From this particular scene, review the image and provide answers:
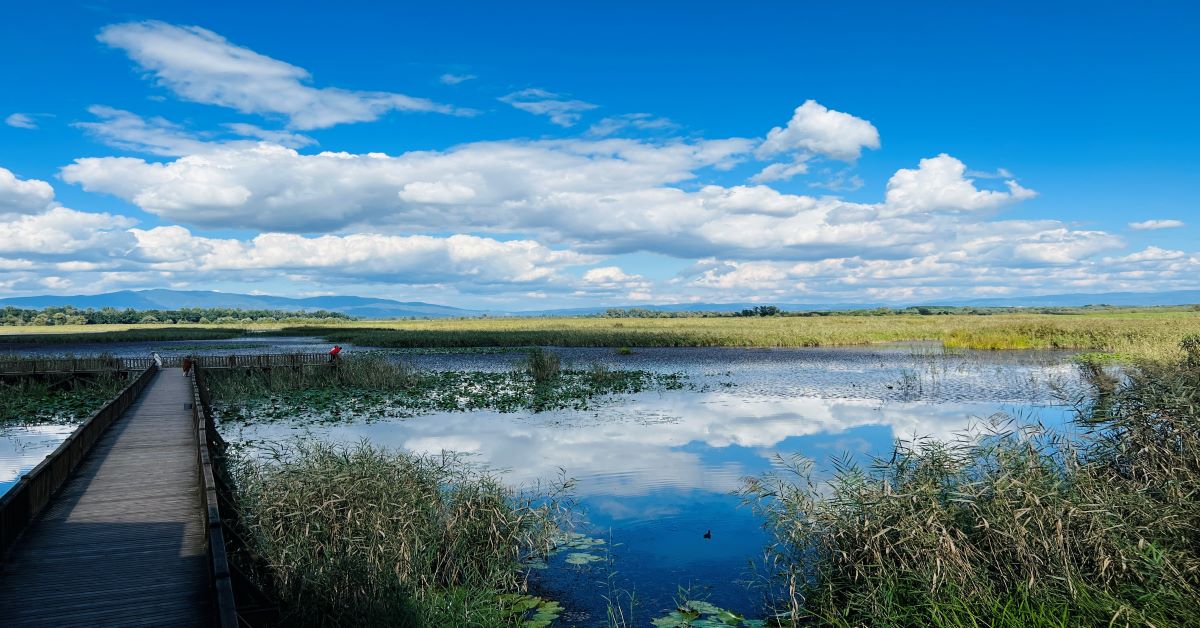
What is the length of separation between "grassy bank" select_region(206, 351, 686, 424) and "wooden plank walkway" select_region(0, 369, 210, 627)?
10.3 meters

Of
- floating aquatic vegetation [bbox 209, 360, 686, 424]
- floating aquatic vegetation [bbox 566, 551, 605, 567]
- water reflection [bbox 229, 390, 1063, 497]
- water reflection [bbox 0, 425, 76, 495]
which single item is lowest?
floating aquatic vegetation [bbox 566, 551, 605, 567]

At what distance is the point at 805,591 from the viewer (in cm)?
878

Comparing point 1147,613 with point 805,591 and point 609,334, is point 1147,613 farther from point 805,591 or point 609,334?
point 609,334

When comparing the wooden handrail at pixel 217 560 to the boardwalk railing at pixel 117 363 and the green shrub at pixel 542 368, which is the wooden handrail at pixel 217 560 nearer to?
the green shrub at pixel 542 368

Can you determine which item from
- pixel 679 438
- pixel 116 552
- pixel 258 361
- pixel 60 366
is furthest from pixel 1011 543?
pixel 60 366

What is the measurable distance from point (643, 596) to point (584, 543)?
199cm

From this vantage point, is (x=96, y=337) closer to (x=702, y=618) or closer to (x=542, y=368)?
(x=542, y=368)

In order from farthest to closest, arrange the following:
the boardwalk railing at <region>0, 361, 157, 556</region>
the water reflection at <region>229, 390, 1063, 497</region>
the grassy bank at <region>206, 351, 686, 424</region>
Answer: the grassy bank at <region>206, 351, 686, 424</region> < the water reflection at <region>229, 390, 1063, 497</region> < the boardwalk railing at <region>0, 361, 157, 556</region>

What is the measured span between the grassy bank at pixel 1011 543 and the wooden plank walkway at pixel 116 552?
6800mm

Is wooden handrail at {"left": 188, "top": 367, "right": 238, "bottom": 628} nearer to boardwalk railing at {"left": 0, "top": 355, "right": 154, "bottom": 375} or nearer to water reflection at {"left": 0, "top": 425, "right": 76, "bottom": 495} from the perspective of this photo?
water reflection at {"left": 0, "top": 425, "right": 76, "bottom": 495}

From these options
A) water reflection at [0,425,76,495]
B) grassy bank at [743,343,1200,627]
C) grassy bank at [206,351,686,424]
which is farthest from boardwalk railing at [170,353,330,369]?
grassy bank at [743,343,1200,627]

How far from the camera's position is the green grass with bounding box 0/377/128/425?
24.5m

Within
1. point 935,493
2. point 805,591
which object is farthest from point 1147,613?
point 805,591

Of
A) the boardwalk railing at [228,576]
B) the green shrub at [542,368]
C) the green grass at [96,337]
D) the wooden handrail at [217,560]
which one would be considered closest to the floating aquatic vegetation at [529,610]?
the boardwalk railing at [228,576]
